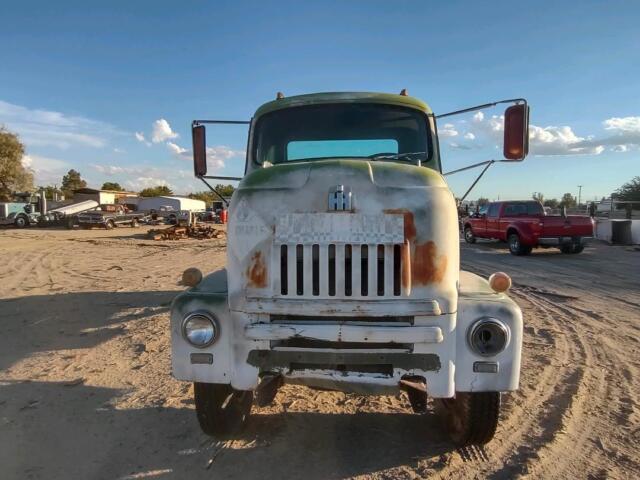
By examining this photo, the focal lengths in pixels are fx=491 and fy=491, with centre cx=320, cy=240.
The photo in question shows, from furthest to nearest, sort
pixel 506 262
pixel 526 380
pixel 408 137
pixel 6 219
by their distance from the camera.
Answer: pixel 6 219
pixel 506 262
pixel 526 380
pixel 408 137

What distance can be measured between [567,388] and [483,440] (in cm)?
162

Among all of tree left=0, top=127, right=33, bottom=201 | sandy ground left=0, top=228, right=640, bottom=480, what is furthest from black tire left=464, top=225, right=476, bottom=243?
tree left=0, top=127, right=33, bottom=201

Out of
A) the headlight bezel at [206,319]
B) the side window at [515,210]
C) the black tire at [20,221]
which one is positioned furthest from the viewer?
the black tire at [20,221]

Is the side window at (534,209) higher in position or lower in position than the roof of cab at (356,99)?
lower

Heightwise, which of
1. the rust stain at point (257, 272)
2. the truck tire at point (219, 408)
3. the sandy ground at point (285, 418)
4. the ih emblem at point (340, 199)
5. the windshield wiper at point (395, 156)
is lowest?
the sandy ground at point (285, 418)

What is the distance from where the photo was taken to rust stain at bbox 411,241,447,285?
2.73 metres

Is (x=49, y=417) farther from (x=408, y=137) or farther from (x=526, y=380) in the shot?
(x=526, y=380)

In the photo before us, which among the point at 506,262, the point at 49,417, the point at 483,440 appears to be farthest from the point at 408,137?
the point at 506,262

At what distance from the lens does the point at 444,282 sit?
2762 millimetres

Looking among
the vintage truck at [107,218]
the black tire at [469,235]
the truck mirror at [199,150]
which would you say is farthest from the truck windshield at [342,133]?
the vintage truck at [107,218]

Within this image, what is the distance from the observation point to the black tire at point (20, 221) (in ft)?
113

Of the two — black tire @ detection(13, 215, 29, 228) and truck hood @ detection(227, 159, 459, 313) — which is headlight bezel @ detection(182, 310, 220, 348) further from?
black tire @ detection(13, 215, 29, 228)

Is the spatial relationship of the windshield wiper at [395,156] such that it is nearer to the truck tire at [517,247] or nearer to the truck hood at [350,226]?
the truck hood at [350,226]

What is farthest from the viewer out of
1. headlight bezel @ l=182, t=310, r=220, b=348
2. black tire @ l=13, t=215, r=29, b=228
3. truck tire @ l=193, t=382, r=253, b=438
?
black tire @ l=13, t=215, r=29, b=228
